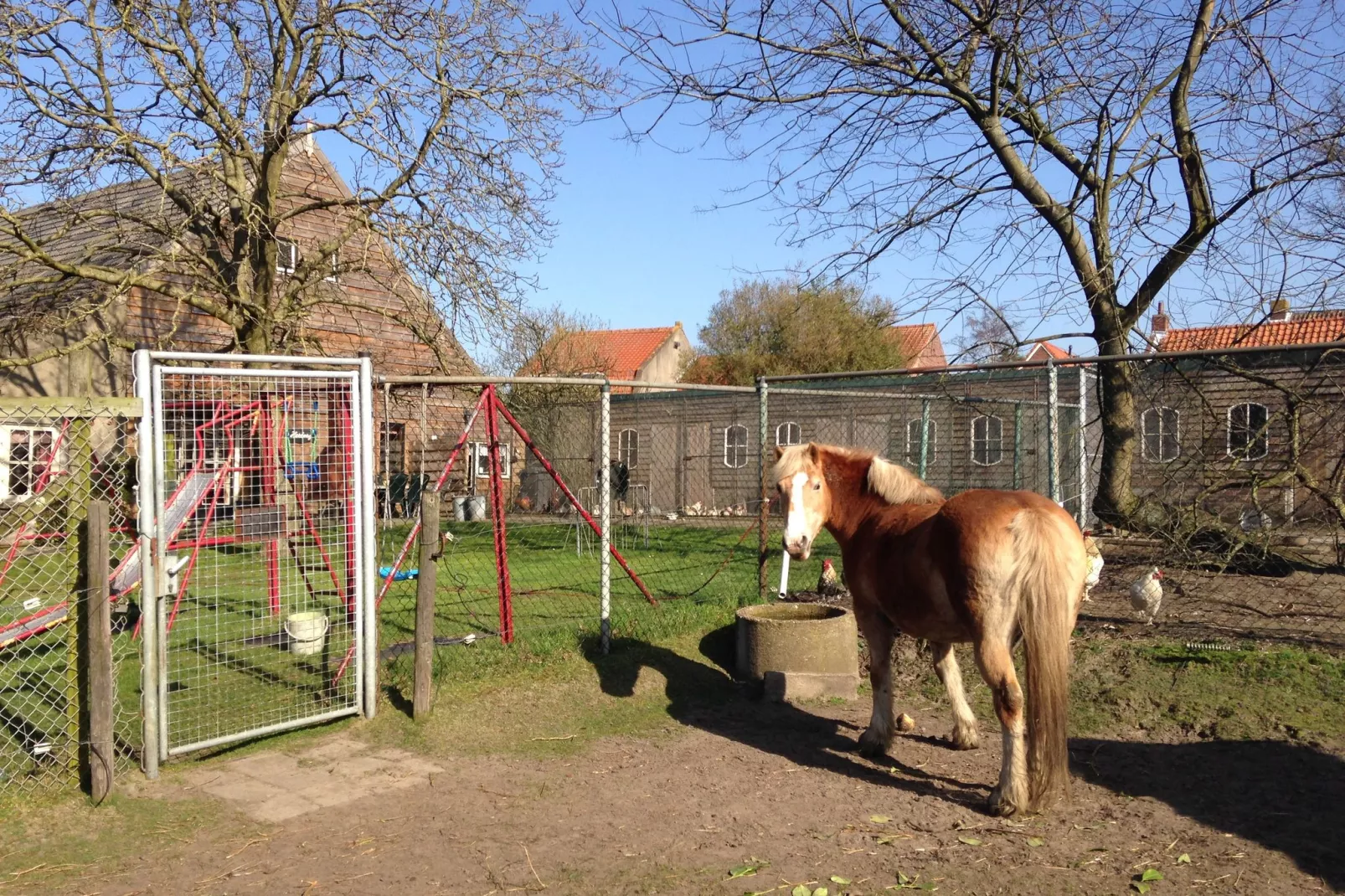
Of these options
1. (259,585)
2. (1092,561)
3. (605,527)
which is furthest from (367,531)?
(1092,561)

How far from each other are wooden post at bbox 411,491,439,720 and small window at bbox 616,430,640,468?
49.5 feet

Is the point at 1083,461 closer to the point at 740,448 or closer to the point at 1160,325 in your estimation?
the point at 1160,325

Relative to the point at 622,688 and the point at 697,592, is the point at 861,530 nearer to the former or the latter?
the point at 622,688

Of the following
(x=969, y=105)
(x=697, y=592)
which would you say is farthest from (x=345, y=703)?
(x=969, y=105)

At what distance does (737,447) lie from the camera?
21.5 meters

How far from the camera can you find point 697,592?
→ 9453mm

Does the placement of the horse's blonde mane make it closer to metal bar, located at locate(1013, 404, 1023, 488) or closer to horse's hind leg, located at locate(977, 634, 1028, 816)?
horse's hind leg, located at locate(977, 634, 1028, 816)

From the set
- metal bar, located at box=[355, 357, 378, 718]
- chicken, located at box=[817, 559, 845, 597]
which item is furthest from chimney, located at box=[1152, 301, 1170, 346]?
metal bar, located at box=[355, 357, 378, 718]

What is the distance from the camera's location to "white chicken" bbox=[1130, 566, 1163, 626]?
6812 mm

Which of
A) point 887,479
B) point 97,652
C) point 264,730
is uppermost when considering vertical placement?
point 887,479

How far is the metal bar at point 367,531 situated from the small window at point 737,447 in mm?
15630

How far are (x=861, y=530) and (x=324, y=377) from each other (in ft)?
10.8

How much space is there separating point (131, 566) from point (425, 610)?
193 cm

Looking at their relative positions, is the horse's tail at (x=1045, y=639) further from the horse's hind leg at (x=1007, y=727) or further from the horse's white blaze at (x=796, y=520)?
the horse's white blaze at (x=796, y=520)
